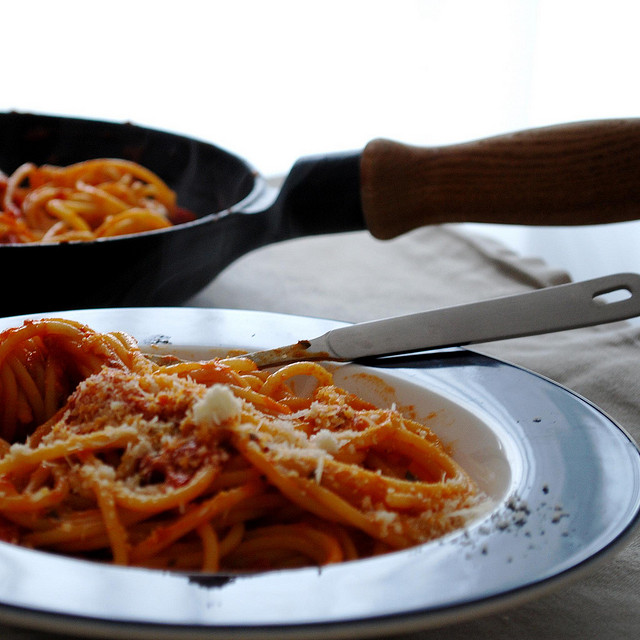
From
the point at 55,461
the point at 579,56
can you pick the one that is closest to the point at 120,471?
the point at 55,461

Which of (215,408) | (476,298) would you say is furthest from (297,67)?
(215,408)

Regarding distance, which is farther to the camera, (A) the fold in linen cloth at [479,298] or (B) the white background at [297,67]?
(B) the white background at [297,67]

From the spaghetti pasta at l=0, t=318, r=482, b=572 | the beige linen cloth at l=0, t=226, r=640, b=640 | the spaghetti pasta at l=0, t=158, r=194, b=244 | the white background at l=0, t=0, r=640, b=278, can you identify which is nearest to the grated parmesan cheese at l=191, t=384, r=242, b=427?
the spaghetti pasta at l=0, t=318, r=482, b=572

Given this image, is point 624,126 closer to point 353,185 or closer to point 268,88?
point 353,185

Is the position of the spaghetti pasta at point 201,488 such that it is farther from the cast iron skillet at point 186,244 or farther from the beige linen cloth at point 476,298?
the cast iron skillet at point 186,244

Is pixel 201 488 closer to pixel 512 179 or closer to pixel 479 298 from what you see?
pixel 512 179

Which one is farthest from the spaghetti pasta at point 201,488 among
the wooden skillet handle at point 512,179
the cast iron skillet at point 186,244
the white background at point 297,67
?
the white background at point 297,67

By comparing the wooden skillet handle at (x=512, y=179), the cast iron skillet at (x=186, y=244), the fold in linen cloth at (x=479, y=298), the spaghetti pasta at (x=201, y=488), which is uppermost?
the wooden skillet handle at (x=512, y=179)
